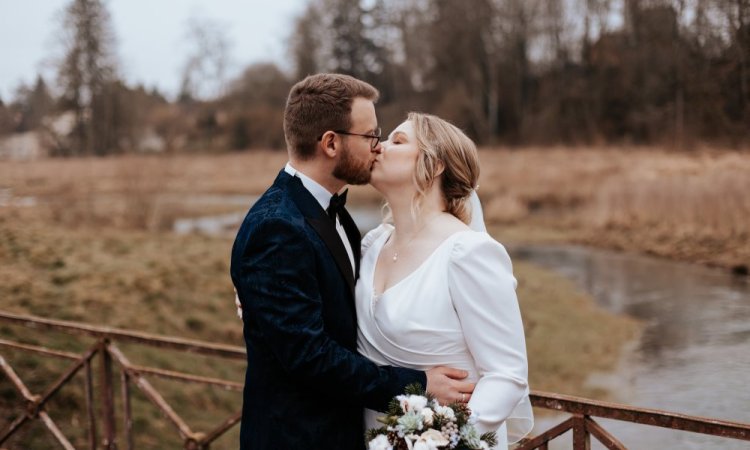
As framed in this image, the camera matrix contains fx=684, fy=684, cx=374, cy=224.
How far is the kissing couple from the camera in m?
2.29

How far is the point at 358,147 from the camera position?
8.58ft

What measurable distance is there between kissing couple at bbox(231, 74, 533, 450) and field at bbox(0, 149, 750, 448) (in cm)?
391

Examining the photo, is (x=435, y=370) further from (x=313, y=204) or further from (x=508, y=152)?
(x=508, y=152)

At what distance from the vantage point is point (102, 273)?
10883 mm

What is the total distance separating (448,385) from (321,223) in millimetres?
735

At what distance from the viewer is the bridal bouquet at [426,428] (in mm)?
2023

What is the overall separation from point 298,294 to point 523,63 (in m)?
43.2

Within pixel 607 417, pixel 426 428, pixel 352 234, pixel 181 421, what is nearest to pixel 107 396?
pixel 181 421

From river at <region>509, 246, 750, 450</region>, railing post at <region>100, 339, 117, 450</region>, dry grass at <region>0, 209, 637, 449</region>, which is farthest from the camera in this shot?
river at <region>509, 246, 750, 450</region>

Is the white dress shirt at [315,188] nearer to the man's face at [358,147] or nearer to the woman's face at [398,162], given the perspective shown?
the man's face at [358,147]

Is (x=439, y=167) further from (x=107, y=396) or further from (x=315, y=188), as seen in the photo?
(x=107, y=396)

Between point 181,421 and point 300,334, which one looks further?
point 181,421

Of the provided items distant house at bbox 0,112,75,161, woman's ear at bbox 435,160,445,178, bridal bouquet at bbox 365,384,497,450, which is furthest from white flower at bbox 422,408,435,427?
distant house at bbox 0,112,75,161

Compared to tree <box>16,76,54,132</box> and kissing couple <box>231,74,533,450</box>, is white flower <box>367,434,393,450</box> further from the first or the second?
tree <box>16,76,54,132</box>
